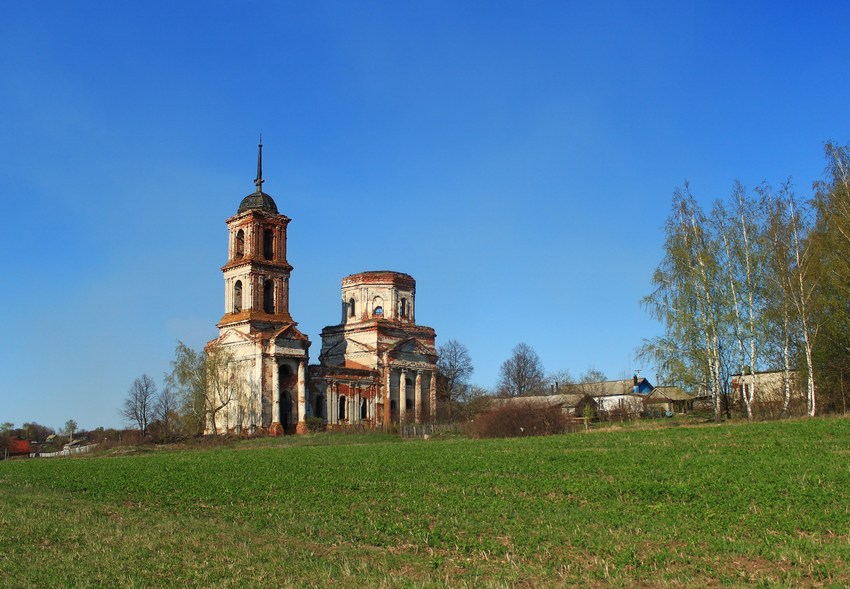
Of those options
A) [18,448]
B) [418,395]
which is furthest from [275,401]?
[18,448]

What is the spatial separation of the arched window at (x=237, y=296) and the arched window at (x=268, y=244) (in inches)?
109

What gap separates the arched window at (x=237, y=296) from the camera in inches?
2404

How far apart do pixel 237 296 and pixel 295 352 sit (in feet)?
21.4

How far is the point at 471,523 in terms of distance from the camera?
48.4ft

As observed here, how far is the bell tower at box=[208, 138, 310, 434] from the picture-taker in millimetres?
57125

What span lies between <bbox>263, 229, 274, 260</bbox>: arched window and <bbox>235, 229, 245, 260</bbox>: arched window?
1.58m

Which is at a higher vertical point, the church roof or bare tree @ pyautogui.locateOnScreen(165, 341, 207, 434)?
the church roof

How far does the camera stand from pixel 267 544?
534 inches

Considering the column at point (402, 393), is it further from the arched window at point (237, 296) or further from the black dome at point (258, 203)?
the black dome at point (258, 203)

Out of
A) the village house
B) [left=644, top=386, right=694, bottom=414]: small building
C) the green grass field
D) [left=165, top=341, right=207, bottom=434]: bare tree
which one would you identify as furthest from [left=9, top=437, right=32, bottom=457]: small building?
the village house

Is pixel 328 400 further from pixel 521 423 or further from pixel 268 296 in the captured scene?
pixel 521 423

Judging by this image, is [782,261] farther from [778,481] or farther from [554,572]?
[554,572]

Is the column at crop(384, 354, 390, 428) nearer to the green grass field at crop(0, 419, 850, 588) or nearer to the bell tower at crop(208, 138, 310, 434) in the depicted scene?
the bell tower at crop(208, 138, 310, 434)

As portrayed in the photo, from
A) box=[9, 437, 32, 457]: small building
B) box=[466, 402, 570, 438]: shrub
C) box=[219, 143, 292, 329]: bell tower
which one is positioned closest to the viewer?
box=[466, 402, 570, 438]: shrub
